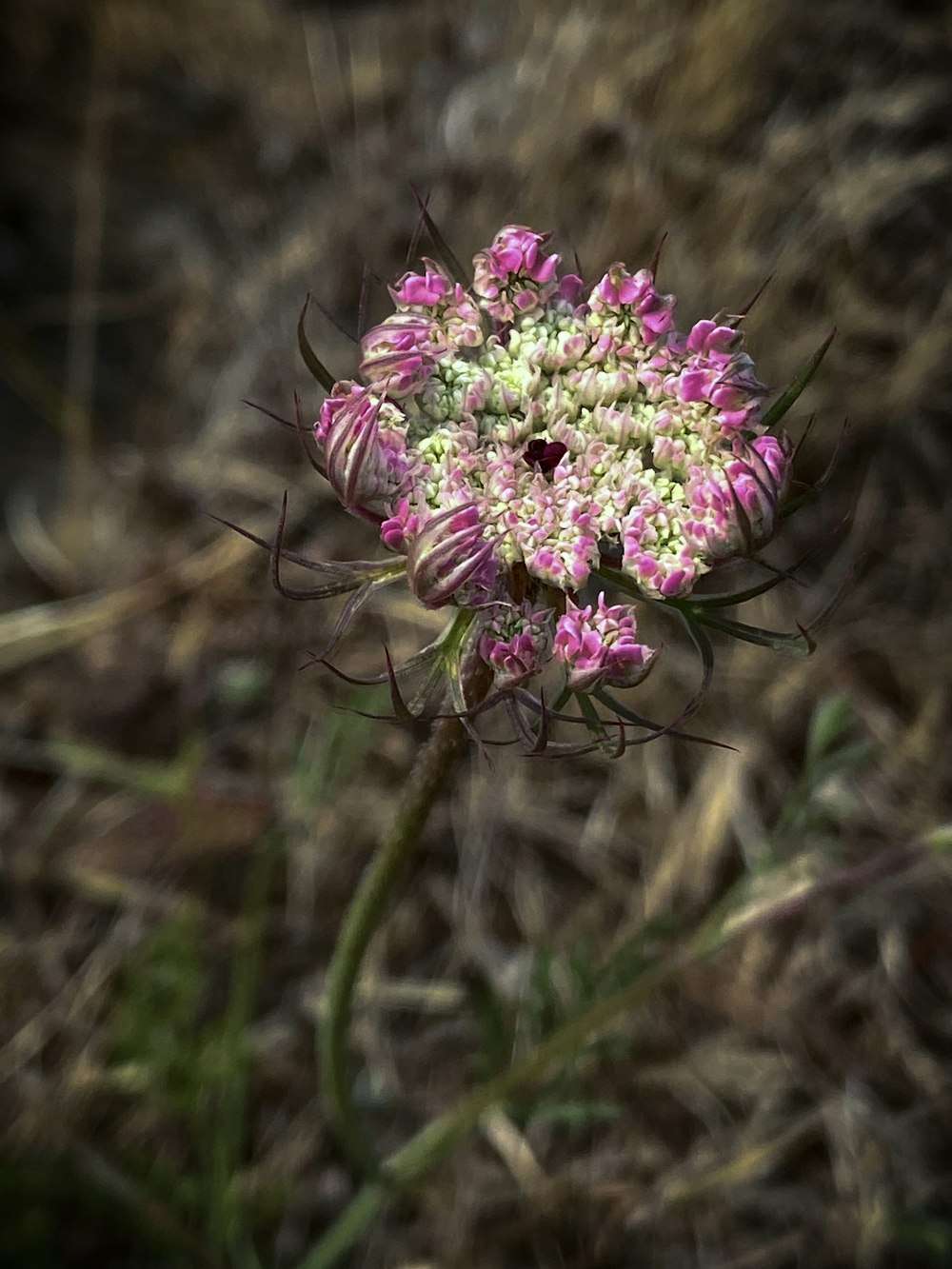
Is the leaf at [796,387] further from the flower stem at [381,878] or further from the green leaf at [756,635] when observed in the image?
the flower stem at [381,878]

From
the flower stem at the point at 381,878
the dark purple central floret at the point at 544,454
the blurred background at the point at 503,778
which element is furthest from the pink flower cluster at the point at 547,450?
the blurred background at the point at 503,778

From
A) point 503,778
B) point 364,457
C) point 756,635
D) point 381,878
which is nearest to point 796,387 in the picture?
point 756,635

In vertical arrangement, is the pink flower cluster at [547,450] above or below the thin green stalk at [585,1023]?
above

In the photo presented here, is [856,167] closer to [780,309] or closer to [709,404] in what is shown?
[780,309]

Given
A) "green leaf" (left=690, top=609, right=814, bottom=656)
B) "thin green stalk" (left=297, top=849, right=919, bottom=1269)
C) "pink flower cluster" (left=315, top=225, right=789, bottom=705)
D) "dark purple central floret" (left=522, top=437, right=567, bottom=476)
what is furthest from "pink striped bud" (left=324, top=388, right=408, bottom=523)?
"thin green stalk" (left=297, top=849, right=919, bottom=1269)

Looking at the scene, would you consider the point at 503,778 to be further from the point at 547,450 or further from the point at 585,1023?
the point at 547,450

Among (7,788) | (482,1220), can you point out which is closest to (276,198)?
(7,788)
